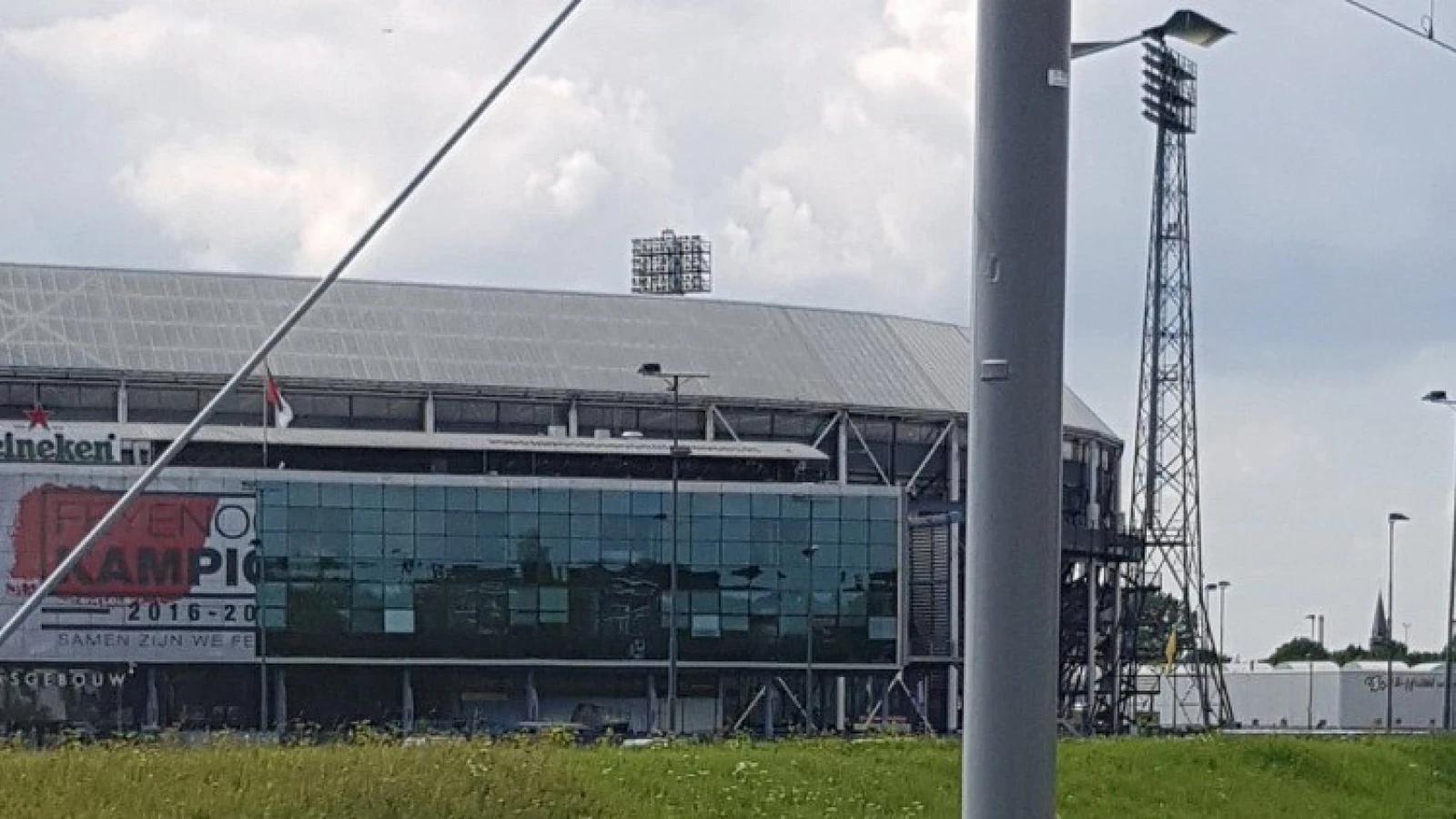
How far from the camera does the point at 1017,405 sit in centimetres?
511

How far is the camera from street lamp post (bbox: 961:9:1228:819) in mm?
5105

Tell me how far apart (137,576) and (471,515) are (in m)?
11.4

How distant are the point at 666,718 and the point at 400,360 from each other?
17.4m

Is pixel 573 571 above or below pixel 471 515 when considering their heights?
below

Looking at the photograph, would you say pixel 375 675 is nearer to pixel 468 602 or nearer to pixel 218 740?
pixel 468 602

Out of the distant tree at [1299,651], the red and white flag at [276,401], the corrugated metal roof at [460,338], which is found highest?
the corrugated metal roof at [460,338]

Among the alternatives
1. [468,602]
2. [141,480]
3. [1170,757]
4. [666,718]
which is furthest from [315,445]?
[141,480]

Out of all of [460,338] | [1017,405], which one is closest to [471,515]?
[460,338]

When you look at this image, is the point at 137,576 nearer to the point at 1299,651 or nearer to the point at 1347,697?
the point at 1347,697

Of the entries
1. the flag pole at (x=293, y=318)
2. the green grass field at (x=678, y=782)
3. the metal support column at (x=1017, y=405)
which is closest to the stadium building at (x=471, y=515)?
the green grass field at (x=678, y=782)

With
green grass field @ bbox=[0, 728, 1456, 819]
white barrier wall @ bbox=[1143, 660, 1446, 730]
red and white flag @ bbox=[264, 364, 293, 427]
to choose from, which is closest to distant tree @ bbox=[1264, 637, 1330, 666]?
white barrier wall @ bbox=[1143, 660, 1446, 730]

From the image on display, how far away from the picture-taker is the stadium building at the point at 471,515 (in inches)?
3036

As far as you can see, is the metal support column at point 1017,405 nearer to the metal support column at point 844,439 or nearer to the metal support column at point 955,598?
the metal support column at point 955,598

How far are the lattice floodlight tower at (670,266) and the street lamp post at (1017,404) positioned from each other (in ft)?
369
